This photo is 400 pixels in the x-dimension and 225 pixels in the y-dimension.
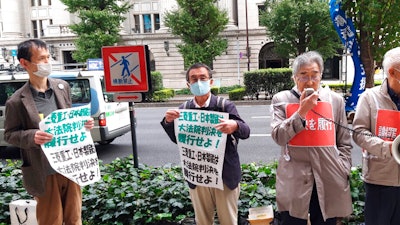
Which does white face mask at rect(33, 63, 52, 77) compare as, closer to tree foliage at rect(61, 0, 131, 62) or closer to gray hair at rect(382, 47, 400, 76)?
gray hair at rect(382, 47, 400, 76)

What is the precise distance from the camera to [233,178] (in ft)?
9.68

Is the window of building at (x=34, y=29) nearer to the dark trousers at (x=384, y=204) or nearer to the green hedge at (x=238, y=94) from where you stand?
the green hedge at (x=238, y=94)

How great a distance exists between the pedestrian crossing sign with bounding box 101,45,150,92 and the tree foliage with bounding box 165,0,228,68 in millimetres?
21005

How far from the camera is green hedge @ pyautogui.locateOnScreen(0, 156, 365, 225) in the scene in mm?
3725

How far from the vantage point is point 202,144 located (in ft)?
9.91

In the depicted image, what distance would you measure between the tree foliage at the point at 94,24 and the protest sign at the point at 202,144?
25.8 meters

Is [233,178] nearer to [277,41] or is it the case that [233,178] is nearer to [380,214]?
[380,214]

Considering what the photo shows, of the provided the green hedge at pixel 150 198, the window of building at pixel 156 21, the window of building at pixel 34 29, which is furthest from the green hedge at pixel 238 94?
the window of building at pixel 34 29

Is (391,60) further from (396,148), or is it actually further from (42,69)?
(42,69)

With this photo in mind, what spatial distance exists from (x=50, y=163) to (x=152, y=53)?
33.0 meters

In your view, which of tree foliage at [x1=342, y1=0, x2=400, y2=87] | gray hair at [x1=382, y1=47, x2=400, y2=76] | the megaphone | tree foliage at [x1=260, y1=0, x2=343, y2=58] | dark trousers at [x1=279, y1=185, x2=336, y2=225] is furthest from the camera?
tree foliage at [x1=260, y1=0, x2=343, y2=58]

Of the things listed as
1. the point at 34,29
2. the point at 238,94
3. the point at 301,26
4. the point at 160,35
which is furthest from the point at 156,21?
the point at 238,94

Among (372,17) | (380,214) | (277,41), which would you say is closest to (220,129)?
(380,214)

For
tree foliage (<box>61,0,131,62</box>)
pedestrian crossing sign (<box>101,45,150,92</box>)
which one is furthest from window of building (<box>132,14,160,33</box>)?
pedestrian crossing sign (<box>101,45,150,92</box>)
